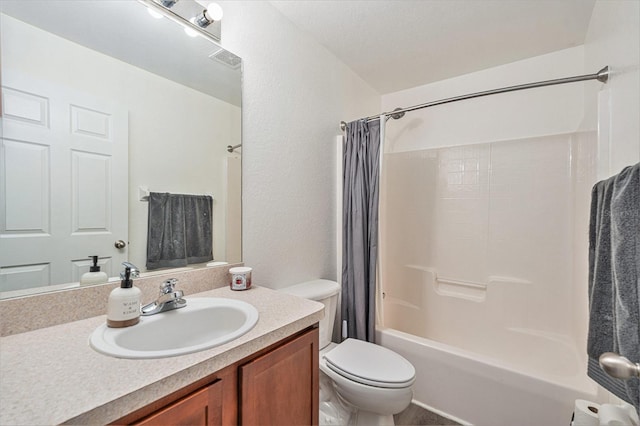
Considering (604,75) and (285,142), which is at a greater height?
(604,75)

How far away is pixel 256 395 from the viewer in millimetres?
731

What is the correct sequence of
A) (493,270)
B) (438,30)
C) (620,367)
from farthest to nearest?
(493,270), (438,30), (620,367)

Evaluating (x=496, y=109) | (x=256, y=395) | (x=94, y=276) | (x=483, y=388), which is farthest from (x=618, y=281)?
(x=496, y=109)

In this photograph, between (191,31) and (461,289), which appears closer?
(191,31)

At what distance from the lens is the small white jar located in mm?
1171

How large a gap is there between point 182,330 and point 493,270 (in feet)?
6.79

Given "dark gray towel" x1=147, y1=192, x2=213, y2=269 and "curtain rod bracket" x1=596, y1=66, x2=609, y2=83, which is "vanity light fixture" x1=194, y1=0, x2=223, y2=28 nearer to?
"dark gray towel" x1=147, y1=192, x2=213, y2=269

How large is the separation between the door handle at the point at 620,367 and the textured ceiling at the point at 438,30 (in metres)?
1.67

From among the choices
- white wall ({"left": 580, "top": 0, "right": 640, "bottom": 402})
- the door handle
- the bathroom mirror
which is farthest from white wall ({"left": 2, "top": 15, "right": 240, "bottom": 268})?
white wall ({"left": 580, "top": 0, "right": 640, "bottom": 402})

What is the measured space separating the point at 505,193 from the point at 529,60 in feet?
3.20

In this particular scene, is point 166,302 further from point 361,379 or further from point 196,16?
point 196,16

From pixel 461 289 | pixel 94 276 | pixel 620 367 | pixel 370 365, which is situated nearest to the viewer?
pixel 620 367

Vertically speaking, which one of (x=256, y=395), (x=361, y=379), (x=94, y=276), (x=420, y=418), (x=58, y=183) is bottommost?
(x=420, y=418)

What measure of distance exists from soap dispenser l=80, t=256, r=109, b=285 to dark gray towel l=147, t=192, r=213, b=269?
143mm
